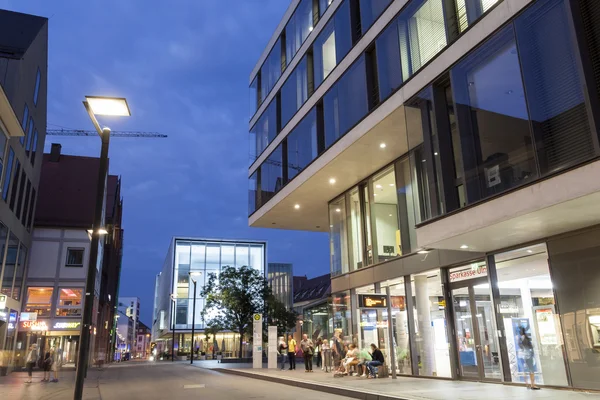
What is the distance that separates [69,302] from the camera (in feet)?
124

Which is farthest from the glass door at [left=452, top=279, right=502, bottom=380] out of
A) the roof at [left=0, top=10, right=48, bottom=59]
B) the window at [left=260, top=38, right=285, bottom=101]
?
the roof at [left=0, top=10, right=48, bottom=59]

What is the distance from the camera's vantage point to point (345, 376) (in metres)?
18.3

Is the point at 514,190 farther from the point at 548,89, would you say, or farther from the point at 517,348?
the point at 517,348

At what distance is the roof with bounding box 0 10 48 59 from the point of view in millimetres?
28812

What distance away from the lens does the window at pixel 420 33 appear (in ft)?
48.8

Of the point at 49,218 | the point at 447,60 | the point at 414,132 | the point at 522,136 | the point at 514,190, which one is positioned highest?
the point at 49,218

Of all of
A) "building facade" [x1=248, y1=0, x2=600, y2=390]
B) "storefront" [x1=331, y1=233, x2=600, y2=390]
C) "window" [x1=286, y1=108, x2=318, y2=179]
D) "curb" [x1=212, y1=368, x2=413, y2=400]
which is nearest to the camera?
"building facade" [x1=248, y1=0, x2=600, y2=390]

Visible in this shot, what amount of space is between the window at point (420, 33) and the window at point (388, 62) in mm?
270

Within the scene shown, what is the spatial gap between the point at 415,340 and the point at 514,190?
28.6ft

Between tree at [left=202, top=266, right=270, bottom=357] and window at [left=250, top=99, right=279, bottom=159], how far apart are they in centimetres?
1468

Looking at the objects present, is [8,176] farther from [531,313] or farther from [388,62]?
[531,313]

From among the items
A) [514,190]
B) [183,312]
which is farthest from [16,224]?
[183,312]

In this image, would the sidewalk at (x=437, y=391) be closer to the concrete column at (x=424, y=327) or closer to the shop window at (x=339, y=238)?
the concrete column at (x=424, y=327)

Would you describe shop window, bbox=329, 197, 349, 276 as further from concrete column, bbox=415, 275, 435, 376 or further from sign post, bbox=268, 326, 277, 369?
concrete column, bbox=415, 275, 435, 376
